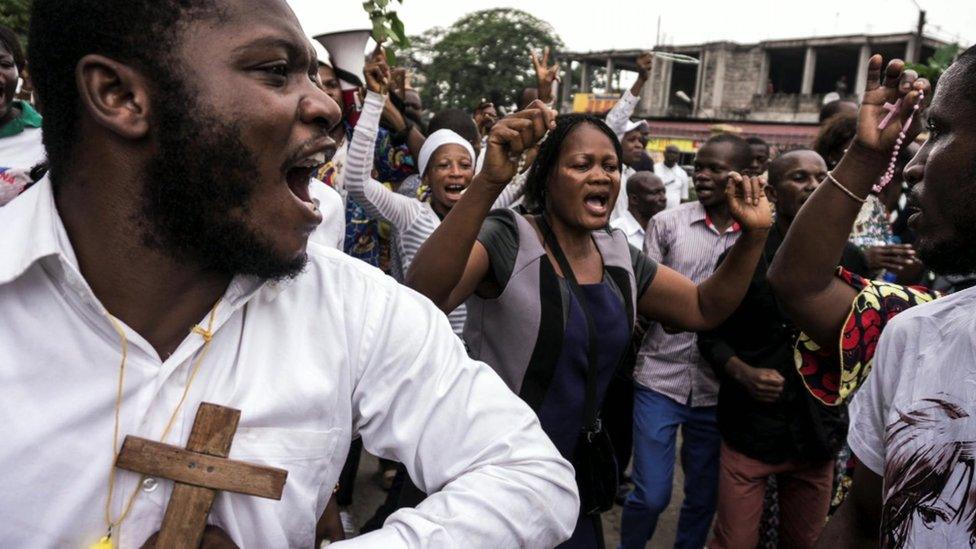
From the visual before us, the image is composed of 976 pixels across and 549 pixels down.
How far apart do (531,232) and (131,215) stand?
1.64 metres

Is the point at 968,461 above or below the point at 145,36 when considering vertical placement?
below

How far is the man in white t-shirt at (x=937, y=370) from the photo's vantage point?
4.50ft

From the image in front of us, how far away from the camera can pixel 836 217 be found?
6.94 ft

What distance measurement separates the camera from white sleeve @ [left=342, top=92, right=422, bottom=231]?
3904 mm

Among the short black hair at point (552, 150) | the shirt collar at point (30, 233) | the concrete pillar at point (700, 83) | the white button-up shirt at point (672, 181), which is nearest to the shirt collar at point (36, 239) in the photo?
the shirt collar at point (30, 233)

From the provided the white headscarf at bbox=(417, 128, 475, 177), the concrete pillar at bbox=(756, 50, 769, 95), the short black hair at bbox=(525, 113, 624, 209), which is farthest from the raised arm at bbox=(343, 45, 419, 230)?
the concrete pillar at bbox=(756, 50, 769, 95)

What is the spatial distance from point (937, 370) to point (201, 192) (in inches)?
59.3

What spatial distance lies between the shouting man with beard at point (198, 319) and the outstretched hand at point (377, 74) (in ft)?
7.98

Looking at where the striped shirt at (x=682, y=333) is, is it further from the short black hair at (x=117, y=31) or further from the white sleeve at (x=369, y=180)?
the short black hair at (x=117, y=31)

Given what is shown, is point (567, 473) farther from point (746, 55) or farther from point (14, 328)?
point (746, 55)

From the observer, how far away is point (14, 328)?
1.23m

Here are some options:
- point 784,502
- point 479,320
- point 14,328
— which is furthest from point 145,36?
point 784,502

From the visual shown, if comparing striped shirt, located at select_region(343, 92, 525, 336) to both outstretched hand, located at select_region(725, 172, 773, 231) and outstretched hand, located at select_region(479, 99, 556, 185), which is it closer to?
outstretched hand, located at select_region(725, 172, 773, 231)

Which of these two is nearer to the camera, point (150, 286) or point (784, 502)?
point (150, 286)
